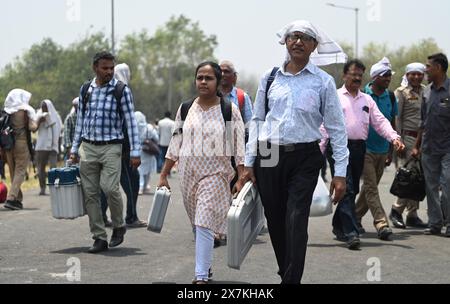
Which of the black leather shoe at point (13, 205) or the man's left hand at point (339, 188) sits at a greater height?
the man's left hand at point (339, 188)

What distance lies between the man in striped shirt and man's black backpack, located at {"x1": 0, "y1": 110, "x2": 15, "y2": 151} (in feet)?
18.4

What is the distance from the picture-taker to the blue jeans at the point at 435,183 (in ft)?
38.1

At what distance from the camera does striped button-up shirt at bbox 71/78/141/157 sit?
32.8 ft

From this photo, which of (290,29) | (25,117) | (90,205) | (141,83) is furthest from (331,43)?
(141,83)

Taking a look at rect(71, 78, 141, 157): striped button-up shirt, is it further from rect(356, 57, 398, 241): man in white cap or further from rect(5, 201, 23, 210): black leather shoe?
rect(5, 201, 23, 210): black leather shoe

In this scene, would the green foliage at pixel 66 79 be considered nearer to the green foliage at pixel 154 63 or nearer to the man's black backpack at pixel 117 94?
the green foliage at pixel 154 63

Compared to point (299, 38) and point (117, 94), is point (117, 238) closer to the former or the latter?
point (117, 94)

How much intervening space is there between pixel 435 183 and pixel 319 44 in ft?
16.1

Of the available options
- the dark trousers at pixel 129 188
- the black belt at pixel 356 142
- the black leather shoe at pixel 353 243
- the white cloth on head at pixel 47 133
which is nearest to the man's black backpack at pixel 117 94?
the dark trousers at pixel 129 188

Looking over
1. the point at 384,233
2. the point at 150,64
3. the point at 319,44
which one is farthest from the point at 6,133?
the point at 150,64

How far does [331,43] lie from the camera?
24.7ft

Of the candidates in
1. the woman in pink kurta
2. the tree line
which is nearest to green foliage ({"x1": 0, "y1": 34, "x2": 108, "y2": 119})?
the tree line
